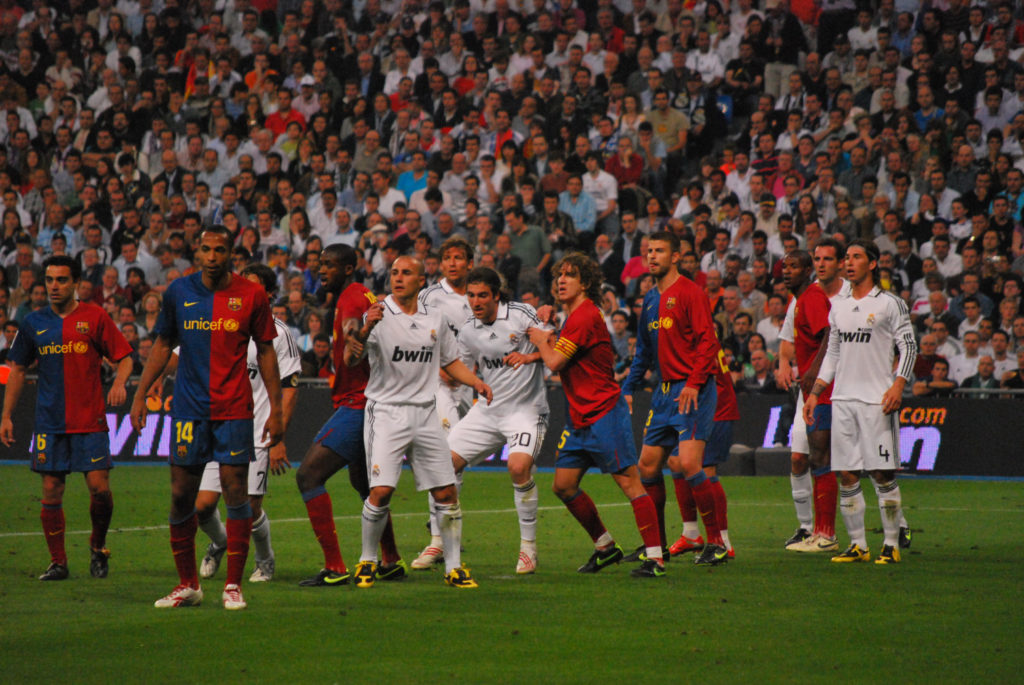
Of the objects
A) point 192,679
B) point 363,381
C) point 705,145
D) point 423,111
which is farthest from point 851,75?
point 192,679

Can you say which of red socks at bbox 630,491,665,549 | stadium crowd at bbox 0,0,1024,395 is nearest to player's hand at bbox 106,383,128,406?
red socks at bbox 630,491,665,549

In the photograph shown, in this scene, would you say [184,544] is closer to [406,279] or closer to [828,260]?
[406,279]

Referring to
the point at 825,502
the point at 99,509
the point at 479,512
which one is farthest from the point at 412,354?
the point at 479,512

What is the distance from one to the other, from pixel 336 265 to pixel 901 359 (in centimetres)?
443

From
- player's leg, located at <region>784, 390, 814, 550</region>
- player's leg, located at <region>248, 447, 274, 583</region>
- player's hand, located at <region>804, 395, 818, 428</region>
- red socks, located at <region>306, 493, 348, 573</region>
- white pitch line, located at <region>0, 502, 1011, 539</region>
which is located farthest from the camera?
white pitch line, located at <region>0, 502, 1011, 539</region>

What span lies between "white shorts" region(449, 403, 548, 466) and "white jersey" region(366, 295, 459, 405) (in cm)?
137

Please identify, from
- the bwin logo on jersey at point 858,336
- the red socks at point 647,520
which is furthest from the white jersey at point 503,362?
the bwin logo on jersey at point 858,336

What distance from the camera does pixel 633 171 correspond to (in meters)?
22.3

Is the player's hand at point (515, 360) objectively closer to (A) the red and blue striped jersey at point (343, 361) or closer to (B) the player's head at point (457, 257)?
(A) the red and blue striped jersey at point (343, 361)

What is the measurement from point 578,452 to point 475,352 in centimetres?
146

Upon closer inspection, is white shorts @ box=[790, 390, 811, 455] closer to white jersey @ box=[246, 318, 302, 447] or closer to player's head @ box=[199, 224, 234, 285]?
white jersey @ box=[246, 318, 302, 447]

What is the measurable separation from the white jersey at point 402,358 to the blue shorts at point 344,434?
30cm

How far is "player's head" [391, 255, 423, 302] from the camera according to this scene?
9.01m

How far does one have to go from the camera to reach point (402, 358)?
9000 mm
